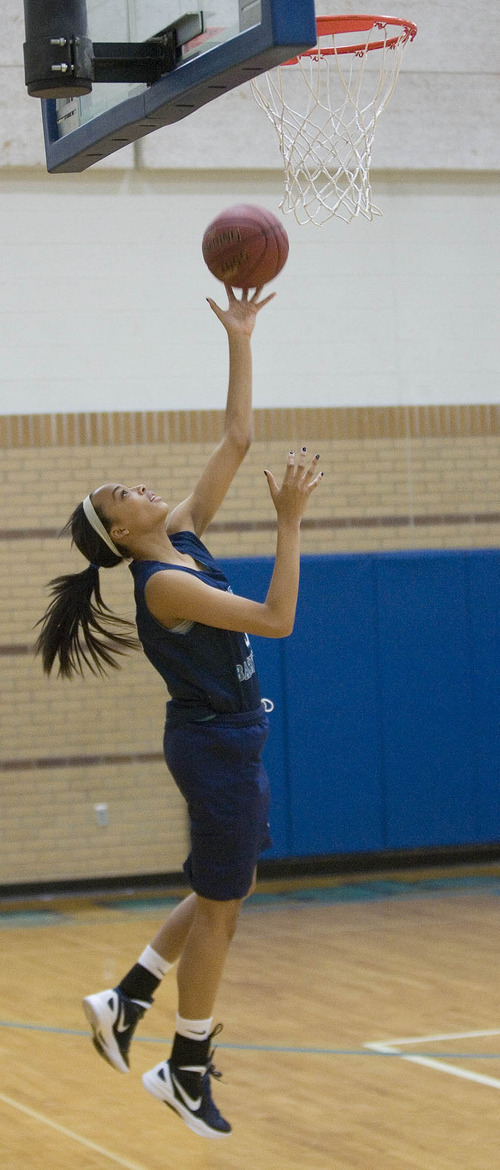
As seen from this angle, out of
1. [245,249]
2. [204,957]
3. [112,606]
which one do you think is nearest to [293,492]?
[245,249]

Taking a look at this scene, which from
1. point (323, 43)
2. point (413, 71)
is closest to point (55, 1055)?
point (323, 43)

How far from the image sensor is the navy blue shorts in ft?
12.3

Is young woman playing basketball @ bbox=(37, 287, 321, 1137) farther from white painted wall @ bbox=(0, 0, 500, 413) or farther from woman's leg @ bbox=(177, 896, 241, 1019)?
white painted wall @ bbox=(0, 0, 500, 413)

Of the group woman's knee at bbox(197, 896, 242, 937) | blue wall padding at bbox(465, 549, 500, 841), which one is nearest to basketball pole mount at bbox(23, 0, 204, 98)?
woman's knee at bbox(197, 896, 242, 937)

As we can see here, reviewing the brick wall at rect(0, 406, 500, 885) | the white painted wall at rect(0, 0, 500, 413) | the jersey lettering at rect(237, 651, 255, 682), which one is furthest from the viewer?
the white painted wall at rect(0, 0, 500, 413)

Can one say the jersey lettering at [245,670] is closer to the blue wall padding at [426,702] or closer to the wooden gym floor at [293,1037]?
the wooden gym floor at [293,1037]

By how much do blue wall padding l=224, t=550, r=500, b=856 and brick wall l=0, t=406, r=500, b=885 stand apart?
385 millimetres

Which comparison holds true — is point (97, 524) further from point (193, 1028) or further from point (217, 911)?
point (193, 1028)

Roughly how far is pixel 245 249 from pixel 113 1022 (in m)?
2.22

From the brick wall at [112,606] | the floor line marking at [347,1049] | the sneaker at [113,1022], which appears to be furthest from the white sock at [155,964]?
the brick wall at [112,606]

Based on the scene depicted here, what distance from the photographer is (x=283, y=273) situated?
28.2ft

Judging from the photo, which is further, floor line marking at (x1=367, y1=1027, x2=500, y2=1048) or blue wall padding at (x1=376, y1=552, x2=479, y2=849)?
blue wall padding at (x1=376, y1=552, x2=479, y2=849)

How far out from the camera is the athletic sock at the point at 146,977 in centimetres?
398

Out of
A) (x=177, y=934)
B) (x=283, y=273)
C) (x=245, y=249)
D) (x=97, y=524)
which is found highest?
(x=283, y=273)
